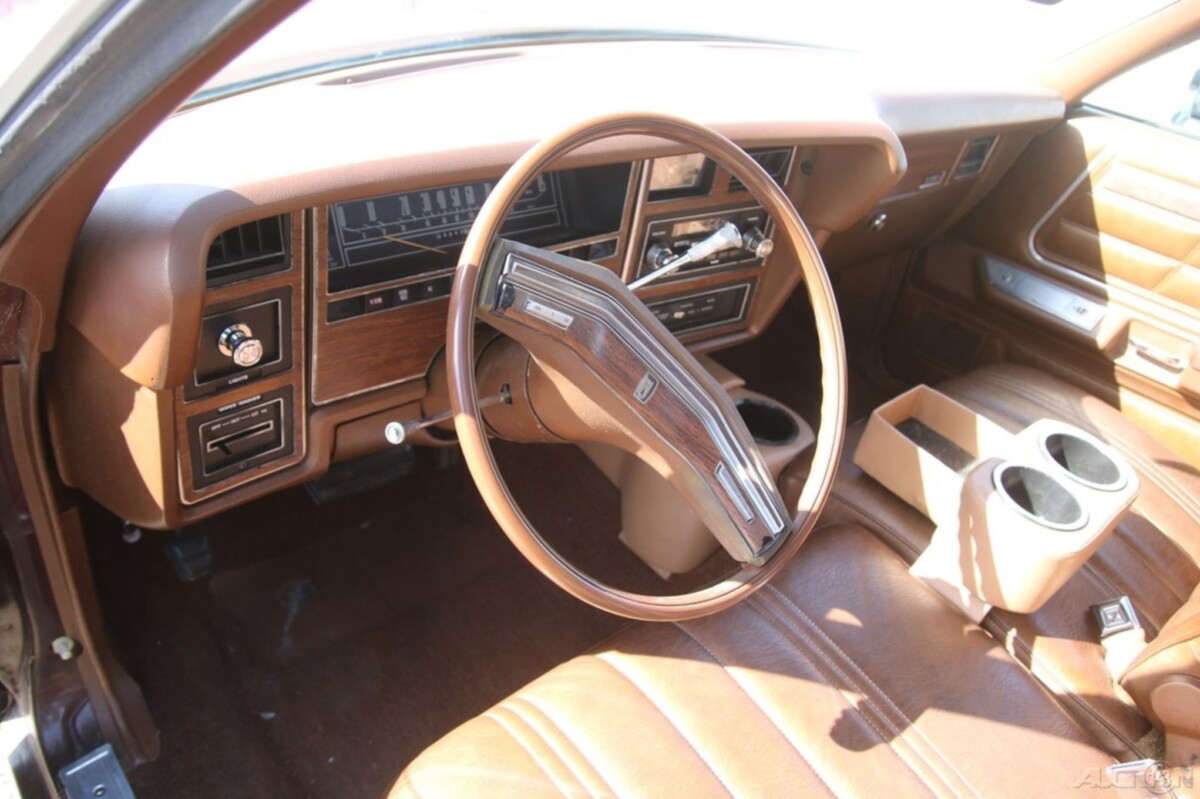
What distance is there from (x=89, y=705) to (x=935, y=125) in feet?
6.17

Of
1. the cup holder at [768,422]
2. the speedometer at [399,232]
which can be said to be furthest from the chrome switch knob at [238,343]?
the cup holder at [768,422]

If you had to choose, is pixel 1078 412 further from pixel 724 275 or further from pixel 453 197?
pixel 453 197

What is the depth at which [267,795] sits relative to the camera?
1.50 meters

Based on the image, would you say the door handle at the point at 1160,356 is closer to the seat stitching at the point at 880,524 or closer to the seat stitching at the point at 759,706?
the seat stitching at the point at 880,524

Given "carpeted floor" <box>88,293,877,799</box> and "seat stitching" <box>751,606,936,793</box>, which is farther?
"carpeted floor" <box>88,293,877,799</box>

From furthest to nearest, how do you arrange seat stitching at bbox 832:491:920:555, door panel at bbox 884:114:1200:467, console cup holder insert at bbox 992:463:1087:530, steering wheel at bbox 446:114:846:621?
door panel at bbox 884:114:1200:467 → seat stitching at bbox 832:491:920:555 → console cup holder insert at bbox 992:463:1087:530 → steering wheel at bbox 446:114:846:621

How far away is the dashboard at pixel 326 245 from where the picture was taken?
905mm

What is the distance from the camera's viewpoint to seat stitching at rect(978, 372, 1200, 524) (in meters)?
1.62

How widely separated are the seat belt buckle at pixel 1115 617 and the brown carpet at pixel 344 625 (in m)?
0.81

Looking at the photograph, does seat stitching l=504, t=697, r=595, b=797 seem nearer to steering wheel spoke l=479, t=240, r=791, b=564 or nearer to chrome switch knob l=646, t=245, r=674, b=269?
steering wheel spoke l=479, t=240, r=791, b=564

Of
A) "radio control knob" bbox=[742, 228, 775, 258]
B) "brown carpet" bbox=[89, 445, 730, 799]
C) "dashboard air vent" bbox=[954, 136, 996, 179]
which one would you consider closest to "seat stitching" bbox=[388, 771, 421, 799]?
"brown carpet" bbox=[89, 445, 730, 799]

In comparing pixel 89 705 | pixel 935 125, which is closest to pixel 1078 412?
pixel 935 125

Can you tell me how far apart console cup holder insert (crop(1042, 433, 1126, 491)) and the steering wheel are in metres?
0.47

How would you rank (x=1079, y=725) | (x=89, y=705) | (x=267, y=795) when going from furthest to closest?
(x=267, y=795)
(x=89, y=705)
(x=1079, y=725)
